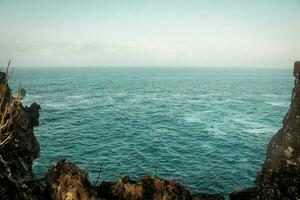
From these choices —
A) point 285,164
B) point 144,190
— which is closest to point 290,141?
point 285,164

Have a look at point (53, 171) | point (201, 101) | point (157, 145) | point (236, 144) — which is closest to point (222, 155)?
point (236, 144)

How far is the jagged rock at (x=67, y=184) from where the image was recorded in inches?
717

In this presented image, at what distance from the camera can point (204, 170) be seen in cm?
4297

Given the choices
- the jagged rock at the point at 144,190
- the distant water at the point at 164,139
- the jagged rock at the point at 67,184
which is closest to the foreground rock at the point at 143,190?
the jagged rock at the point at 144,190

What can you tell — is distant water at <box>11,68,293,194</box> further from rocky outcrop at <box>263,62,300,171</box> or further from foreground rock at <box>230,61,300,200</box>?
foreground rock at <box>230,61,300,200</box>

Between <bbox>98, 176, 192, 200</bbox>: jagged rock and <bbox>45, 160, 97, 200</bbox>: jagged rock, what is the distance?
5.76ft

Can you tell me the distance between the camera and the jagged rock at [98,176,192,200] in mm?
19609

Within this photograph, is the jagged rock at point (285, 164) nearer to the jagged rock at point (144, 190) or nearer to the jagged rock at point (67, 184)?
the jagged rock at point (144, 190)

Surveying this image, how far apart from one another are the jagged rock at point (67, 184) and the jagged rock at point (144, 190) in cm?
176

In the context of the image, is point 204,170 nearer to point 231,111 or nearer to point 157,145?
point 157,145

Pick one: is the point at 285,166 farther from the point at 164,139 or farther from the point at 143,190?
the point at 164,139

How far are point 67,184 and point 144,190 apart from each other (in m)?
5.41

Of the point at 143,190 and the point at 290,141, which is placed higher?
the point at 290,141

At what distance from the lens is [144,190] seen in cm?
2002
